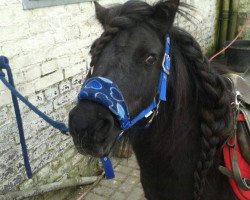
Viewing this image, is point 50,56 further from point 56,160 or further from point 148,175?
point 148,175

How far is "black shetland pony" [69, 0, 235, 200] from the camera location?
164 cm

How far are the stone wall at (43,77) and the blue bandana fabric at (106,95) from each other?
3.85 ft

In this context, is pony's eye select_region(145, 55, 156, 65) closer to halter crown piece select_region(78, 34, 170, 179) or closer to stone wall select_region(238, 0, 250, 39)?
halter crown piece select_region(78, 34, 170, 179)

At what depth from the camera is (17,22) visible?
297 cm

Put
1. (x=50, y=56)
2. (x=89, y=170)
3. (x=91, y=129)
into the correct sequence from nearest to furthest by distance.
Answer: (x=91, y=129) < (x=50, y=56) < (x=89, y=170)

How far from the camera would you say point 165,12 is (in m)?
1.82

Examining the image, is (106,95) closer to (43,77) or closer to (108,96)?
(108,96)

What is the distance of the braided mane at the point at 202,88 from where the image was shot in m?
1.87

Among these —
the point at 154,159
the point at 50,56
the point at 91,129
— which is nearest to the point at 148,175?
the point at 154,159

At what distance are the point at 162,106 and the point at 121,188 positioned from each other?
2.33 m

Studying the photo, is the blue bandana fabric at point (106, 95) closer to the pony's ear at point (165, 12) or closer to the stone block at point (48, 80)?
the pony's ear at point (165, 12)

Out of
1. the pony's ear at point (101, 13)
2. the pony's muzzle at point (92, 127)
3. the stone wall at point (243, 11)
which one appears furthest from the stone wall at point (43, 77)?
the stone wall at point (243, 11)

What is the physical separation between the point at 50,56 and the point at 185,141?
1.91 meters

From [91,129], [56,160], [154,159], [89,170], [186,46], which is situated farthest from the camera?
[89,170]
